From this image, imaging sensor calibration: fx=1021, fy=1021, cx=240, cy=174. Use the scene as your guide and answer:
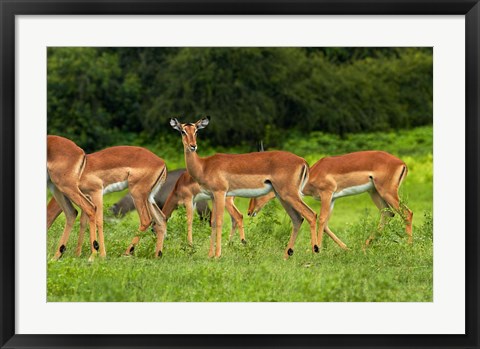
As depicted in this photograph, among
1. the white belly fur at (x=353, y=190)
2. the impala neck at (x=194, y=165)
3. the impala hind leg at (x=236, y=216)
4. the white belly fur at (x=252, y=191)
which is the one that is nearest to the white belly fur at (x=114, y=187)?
the impala neck at (x=194, y=165)

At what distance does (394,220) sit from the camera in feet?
33.9

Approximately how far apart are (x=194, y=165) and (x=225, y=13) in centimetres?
333

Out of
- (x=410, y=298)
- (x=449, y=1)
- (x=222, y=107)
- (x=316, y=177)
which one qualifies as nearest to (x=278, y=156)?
(x=316, y=177)

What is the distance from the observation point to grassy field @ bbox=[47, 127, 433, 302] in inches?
311

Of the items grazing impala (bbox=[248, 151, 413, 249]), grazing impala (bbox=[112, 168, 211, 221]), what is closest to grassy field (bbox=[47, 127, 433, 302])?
grazing impala (bbox=[248, 151, 413, 249])

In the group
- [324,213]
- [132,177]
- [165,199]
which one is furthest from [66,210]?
[165,199]

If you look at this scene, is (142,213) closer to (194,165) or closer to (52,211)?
(194,165)

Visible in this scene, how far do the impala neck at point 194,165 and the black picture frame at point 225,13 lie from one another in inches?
124

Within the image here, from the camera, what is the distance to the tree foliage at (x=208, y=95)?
2156 centimetres

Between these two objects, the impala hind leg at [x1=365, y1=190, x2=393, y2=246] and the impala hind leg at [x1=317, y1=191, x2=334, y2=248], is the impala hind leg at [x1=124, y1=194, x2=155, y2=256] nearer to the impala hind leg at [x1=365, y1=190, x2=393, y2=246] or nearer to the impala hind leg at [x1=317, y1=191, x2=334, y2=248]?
the impala hind leg at [x1=317, y1=191, x2=334, y2=248]

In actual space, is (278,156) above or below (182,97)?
below

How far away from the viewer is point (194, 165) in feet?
33.0

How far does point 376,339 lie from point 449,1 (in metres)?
2.32

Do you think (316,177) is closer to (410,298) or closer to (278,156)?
(278,156)
